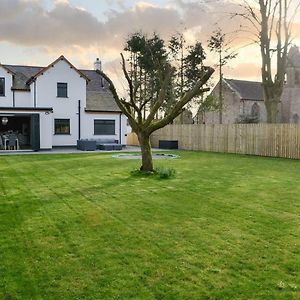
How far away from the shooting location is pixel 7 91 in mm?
28844

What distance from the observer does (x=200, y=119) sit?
49344mm

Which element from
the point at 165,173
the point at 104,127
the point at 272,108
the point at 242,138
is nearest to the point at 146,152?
the point at 165,173

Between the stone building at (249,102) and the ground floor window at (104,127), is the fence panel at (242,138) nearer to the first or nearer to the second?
the ground floor window at (104,127)

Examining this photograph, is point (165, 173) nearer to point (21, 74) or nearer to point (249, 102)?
point (21, 74)

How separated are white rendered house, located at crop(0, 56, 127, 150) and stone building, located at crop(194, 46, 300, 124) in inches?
686

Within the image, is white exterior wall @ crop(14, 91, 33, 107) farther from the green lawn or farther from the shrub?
the green lawn

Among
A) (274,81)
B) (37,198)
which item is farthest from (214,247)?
(274,81)

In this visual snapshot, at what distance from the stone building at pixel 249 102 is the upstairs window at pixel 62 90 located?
66.0 feet

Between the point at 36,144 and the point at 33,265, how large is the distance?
22713mm

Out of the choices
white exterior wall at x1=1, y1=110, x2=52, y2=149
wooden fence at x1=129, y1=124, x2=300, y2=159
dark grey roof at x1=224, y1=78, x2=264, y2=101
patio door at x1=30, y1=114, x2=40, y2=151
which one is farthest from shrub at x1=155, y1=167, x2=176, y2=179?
dark grey roof at x1=224, y1=78, x2=264, y2=101

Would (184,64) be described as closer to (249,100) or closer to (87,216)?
(249,100)

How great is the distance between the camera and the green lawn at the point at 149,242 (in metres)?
4.13

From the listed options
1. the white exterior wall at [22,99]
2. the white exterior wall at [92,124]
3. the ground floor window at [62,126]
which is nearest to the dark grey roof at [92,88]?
the white exterior wall at [22,99]

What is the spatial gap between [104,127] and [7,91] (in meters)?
7.66
